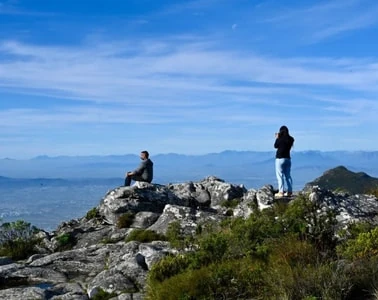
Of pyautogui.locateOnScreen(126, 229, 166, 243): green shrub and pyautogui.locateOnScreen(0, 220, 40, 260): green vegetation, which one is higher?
pyautogui.locateOnScreen(126, 229, 166, 243): green shrub

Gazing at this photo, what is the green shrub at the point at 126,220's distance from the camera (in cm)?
2317

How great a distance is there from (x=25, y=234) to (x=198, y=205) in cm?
857

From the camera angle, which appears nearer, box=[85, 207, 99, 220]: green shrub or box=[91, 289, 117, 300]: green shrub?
box=[91, 289, 117, 300]: green shrub

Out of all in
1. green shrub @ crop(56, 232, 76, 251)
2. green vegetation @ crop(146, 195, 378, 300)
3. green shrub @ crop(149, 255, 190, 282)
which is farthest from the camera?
green shrub @ crop(56, 232, 76, 251)

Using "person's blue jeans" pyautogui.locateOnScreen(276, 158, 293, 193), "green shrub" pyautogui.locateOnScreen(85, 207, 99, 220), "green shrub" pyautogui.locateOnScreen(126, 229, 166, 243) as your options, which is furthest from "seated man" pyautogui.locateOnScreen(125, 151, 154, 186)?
"person's blue jeans" pyautogui.locateOnScreen(276, 158, 293, 193)

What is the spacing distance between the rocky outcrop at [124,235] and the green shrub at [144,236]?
0.51m

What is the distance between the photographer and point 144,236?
1988 cm

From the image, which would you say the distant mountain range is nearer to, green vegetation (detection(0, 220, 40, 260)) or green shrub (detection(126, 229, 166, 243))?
green vegetation (detection(0, 220, 40, 260))

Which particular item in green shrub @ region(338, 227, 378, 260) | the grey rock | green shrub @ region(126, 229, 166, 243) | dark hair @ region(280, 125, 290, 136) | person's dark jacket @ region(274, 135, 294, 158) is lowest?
green shrub @ region(126, 229, 166, 243)

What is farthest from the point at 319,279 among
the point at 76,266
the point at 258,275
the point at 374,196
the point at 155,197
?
the point at 155,197

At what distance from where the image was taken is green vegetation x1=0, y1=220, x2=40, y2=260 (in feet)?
69.2

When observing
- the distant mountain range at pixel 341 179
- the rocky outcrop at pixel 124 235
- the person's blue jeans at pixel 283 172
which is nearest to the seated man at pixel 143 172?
the rocky outcrop at pixel 124 235

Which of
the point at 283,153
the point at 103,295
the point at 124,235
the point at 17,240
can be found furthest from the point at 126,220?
the point at 103,295

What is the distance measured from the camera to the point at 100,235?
22453mm
